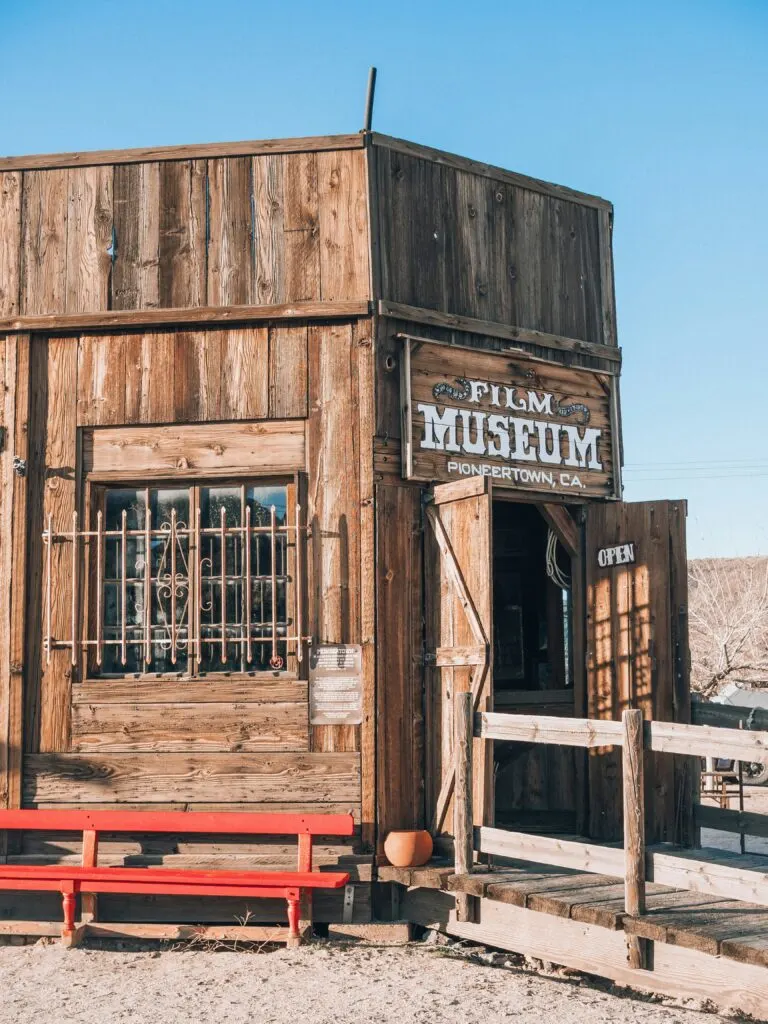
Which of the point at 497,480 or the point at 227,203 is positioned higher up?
the point at 227,203

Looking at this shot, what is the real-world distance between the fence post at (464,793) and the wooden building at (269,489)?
1.24 ft

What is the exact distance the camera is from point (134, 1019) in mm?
6660

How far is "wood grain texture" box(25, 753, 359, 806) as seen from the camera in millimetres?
8891

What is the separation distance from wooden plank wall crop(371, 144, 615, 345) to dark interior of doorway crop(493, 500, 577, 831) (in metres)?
1.76

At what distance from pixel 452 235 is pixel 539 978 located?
548 centimetres

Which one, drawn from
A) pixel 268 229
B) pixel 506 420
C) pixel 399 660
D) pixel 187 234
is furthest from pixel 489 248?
pixel 399 660

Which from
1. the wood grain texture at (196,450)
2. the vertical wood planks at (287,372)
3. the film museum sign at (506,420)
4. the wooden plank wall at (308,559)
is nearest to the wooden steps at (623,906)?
the wooden plank wall at (308,559)

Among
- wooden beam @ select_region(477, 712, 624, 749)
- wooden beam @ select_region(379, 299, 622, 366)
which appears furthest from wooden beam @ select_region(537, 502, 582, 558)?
wooden beam @ select_region(477, 712, 624, 749)

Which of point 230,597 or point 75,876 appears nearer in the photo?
point 75,876

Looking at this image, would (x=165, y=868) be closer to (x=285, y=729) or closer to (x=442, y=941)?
(x=285, y=729)

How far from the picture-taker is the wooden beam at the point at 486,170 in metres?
9.40

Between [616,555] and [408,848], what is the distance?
298 centimetres

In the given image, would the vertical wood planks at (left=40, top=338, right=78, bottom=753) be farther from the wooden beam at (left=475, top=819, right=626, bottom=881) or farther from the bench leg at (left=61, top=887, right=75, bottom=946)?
the wooden beam at (left=475, top=819, right=626, bottom=881)

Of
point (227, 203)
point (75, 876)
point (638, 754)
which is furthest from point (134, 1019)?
point (227, 203)
